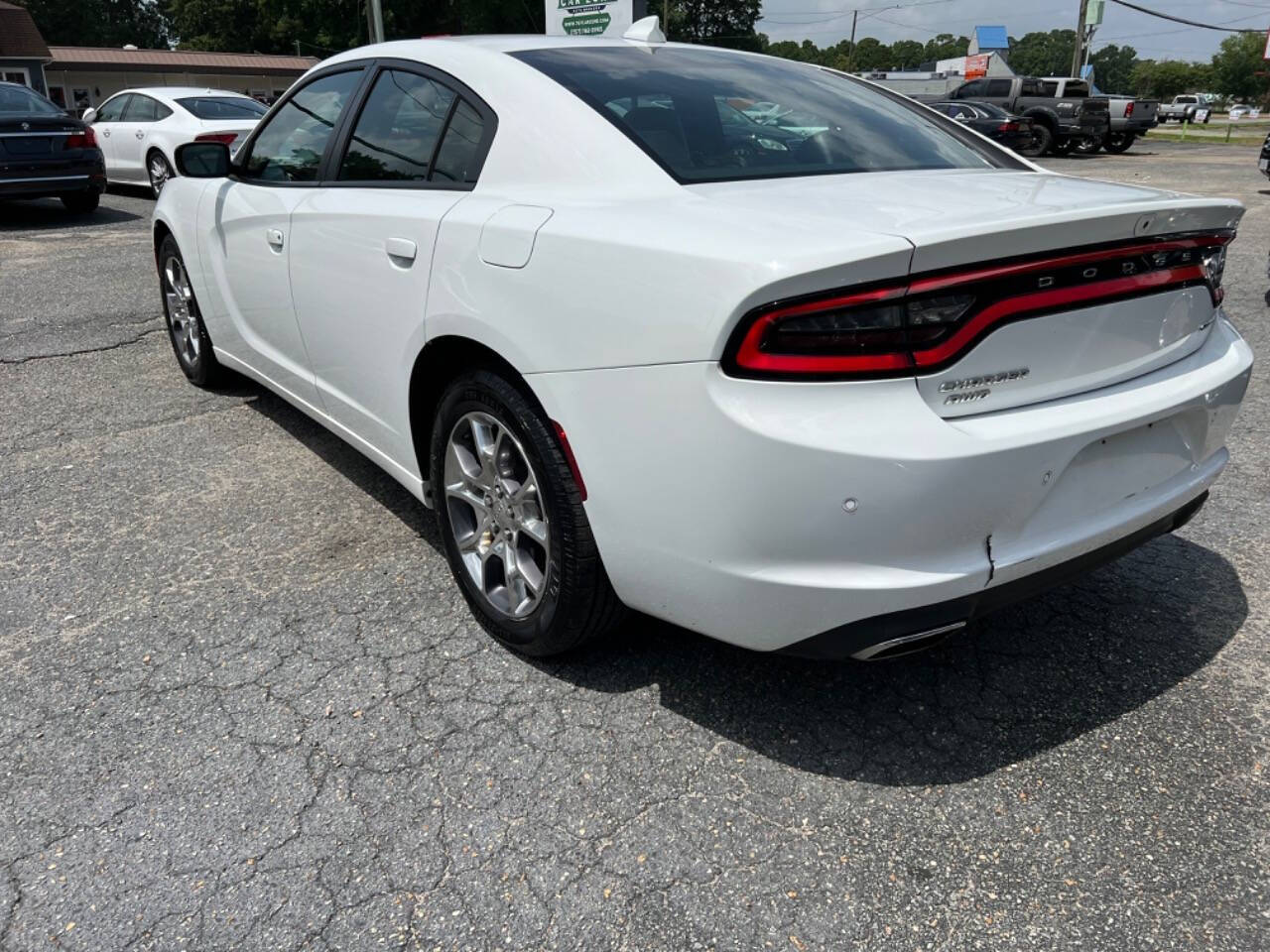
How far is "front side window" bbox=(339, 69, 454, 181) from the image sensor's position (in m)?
2.85

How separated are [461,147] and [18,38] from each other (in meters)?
47.5

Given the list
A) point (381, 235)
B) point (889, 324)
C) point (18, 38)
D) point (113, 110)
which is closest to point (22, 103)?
point (113, 110)

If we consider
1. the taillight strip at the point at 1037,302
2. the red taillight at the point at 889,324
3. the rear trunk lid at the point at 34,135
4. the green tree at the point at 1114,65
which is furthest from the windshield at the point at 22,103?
the green tree at the point at 1114,65

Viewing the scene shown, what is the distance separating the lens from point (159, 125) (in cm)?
1248

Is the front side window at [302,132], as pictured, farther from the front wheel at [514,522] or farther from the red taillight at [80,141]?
the red taillight at [80,141]

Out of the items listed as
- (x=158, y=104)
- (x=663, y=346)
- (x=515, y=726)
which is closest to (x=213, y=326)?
(x=515, y=726)

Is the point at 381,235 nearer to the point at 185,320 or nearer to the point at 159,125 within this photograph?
the point at 185,320

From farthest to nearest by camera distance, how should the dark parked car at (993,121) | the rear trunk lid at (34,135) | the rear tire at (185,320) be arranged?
the dark parked car at (993,121), the rear trunk lid at (34,135), the rear tire at (185,320)

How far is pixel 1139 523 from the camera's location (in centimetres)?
222

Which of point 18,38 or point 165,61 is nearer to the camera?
point 18,38

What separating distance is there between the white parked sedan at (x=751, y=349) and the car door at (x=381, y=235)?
0.05 feet

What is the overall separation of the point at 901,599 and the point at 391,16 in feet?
167

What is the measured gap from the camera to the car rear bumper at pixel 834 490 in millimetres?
1830

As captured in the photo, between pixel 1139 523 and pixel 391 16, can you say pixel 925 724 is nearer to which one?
pixel 1139 523
